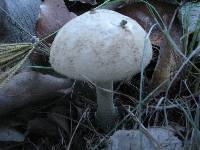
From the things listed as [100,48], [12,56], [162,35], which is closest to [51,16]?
[12,56]

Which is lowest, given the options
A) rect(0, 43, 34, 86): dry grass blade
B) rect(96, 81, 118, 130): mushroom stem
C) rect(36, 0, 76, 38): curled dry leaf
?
rect(96, 81, 118, 130): mushroom stem

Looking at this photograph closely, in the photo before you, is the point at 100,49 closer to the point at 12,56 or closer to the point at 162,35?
the point at 12,56

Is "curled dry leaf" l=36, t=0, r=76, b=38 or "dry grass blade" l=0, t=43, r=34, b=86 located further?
"curled dry leaf" l=36, t=0, r=76, b=38

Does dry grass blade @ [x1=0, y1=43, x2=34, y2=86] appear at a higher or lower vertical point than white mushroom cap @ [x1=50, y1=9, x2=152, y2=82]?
lower

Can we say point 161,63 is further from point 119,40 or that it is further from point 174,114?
point 119,40

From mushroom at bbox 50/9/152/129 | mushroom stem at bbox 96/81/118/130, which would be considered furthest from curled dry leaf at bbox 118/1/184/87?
mushroom at bbox 50/9/152/129

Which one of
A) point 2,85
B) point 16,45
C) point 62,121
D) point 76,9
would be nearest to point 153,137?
point 62,121

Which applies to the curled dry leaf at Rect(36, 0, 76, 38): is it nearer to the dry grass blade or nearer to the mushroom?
the dry grass blade

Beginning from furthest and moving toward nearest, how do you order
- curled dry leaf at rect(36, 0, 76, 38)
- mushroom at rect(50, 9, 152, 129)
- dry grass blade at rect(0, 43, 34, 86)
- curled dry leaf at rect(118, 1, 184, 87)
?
curled dry leaf at rect(36, 0, 76, 38) < curled dry leaf at rect(118, 1, 184, 87) < dry grass blade at rect(0, 43, 34, 86) < mushroom at rect(50, 9, 152, 129)
